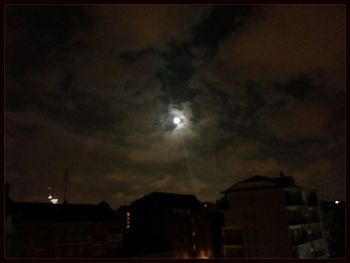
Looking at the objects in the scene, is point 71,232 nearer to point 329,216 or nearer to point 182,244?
point 182,244

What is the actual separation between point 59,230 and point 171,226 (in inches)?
209

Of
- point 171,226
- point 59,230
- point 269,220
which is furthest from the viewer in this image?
point 171,226

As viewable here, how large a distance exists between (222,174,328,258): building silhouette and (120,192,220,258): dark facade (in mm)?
2263

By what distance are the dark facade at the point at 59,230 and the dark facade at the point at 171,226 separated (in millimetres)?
1179

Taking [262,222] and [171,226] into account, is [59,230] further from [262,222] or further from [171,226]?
[262,222]

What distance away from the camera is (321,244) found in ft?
54.4

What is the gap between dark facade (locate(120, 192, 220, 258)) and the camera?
17.9 metres

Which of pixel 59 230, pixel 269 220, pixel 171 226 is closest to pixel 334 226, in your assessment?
pixel 269 220

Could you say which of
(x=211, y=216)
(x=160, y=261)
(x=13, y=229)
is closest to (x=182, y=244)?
(x=211, y=216)

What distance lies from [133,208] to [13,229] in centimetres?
650

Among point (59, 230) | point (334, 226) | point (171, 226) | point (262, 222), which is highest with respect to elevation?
point (262, 222)

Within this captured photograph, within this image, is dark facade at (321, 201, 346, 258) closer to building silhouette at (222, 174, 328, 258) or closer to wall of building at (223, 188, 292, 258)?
building silhouette at (222, 174, 328, 258)

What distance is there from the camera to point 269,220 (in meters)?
14.5

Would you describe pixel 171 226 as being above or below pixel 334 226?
above
